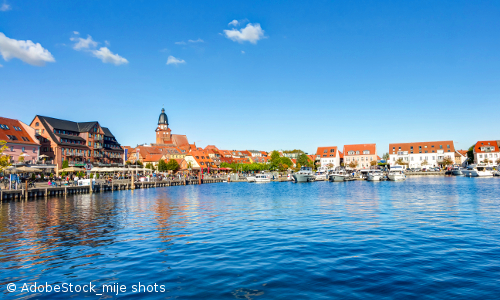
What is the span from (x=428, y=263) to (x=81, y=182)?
56290mm

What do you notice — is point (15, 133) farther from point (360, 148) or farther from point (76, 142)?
point (360, 148)

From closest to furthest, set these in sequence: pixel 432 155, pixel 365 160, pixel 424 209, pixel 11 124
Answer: pixel 424 209, pixel 11 124, pixel 432 155, pixel 365 160

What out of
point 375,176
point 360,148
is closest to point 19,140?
point 375,176

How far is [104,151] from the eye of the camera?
10238 centimetres

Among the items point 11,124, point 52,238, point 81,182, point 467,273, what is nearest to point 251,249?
point 467,273

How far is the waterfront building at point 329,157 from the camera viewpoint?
143m

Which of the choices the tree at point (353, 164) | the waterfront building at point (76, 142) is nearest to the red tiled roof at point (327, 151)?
the tree at point (353, 164)

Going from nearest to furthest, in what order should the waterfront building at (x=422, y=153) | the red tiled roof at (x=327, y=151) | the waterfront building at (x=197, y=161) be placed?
the waterfront building at (x=422, y=153) → the waterfront building at (x=197, y=161) → the red tiled roof at (x=327, y=151)

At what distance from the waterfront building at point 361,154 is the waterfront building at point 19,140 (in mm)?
111841

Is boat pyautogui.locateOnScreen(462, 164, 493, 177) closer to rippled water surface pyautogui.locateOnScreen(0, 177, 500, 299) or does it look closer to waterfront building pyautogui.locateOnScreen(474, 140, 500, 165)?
waterfront building pyautogui.locateOnScreen(474, 140, 500, 165)

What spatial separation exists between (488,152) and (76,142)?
13917 cm

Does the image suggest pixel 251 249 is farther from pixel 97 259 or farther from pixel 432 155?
pixel 432 155

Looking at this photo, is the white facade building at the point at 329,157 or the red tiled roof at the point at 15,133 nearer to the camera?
the red tiled roof at the point at 15,133

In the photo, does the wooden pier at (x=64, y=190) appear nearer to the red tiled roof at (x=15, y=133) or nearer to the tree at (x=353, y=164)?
the red tiled roof at (x=15, y=133)
